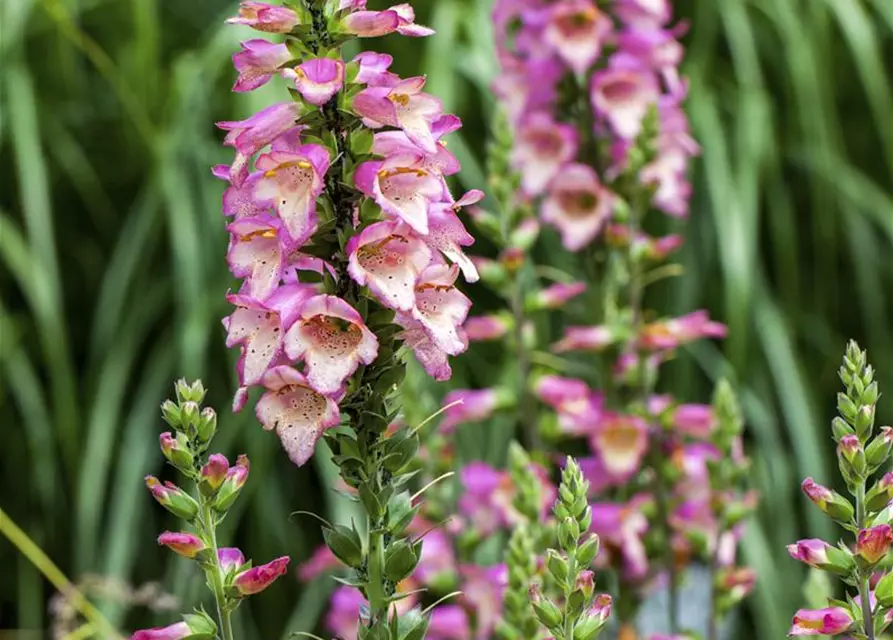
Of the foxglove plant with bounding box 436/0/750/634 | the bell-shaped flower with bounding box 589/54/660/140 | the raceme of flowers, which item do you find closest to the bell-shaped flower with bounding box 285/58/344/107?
the raceme of flowers

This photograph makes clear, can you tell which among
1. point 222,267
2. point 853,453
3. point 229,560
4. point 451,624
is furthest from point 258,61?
point 222,267

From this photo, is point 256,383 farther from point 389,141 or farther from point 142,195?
point 142,195

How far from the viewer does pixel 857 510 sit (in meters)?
0.65

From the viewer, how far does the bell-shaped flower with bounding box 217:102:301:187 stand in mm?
671

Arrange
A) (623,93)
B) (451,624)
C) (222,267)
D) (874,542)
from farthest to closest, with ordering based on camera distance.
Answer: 1. (222,267)
2. (623,93)
3. (451,624)
4. (874,542)

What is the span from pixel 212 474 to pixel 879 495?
32 cm

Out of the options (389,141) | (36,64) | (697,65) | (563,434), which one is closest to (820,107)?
(697,65)

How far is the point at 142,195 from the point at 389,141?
1.93m

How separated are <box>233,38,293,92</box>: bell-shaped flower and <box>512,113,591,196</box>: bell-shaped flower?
30.9 inches

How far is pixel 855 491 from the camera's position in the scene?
2.11 ft

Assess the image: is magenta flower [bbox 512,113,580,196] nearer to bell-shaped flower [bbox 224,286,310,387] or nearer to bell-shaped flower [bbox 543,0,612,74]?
bell-shaped flower [bbox 543,0,612,74]

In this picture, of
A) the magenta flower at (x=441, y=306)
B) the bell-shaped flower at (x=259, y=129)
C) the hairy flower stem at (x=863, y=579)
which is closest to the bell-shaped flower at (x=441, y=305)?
the magenta flower at (x=441, y=306)

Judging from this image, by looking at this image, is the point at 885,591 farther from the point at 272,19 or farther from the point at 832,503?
Result: the point at 272,19

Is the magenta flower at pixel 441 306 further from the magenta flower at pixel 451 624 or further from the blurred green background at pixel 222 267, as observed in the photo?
the blurred green background at pixel 222 267
